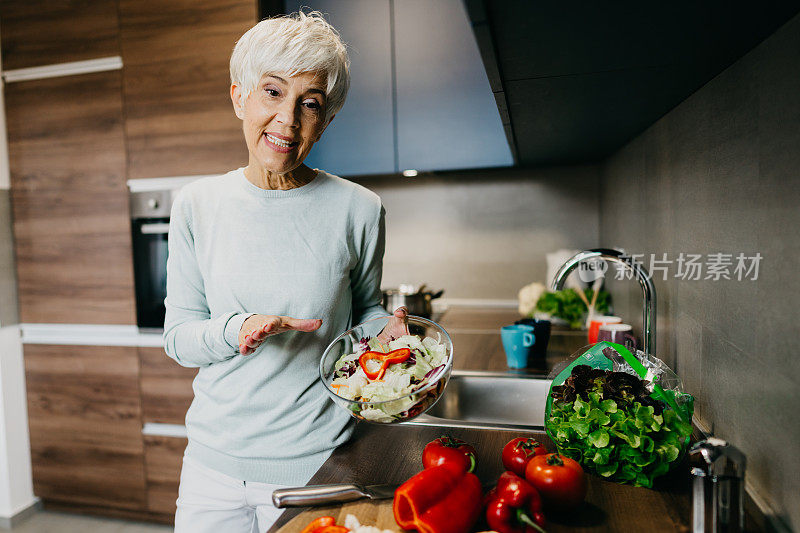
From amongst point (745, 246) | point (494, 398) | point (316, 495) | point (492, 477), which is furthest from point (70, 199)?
point (745, 246)

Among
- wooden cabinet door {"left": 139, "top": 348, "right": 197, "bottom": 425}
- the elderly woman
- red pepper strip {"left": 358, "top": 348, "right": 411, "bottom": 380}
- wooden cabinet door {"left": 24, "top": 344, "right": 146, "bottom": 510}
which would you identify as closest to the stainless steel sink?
the elderly woman

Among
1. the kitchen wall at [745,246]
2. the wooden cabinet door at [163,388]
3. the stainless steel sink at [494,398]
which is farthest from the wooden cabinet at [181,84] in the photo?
the kitchen wall at [745,246]

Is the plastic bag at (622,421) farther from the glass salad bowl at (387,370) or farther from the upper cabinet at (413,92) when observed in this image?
the upper cabinet at (413,92)

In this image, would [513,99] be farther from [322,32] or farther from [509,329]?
[509,329]

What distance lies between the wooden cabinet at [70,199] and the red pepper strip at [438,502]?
186 cm

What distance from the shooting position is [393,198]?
260 cm

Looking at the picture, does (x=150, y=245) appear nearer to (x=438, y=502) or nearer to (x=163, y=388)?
(x=163, y=388)

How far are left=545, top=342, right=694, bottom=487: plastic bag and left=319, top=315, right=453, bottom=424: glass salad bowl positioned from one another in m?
0.21

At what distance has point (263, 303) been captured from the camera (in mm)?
1058

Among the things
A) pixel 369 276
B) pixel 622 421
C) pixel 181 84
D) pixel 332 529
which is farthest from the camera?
pixel 181 84

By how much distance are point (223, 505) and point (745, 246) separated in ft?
3.41

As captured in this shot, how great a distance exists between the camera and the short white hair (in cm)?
96

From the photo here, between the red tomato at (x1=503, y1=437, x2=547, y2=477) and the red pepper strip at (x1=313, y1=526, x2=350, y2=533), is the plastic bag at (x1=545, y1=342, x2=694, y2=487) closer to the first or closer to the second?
the red tomato at (x1=503, y1=437, x2=547, y2=477)

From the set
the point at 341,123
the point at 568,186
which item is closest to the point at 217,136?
the point at 341,123
